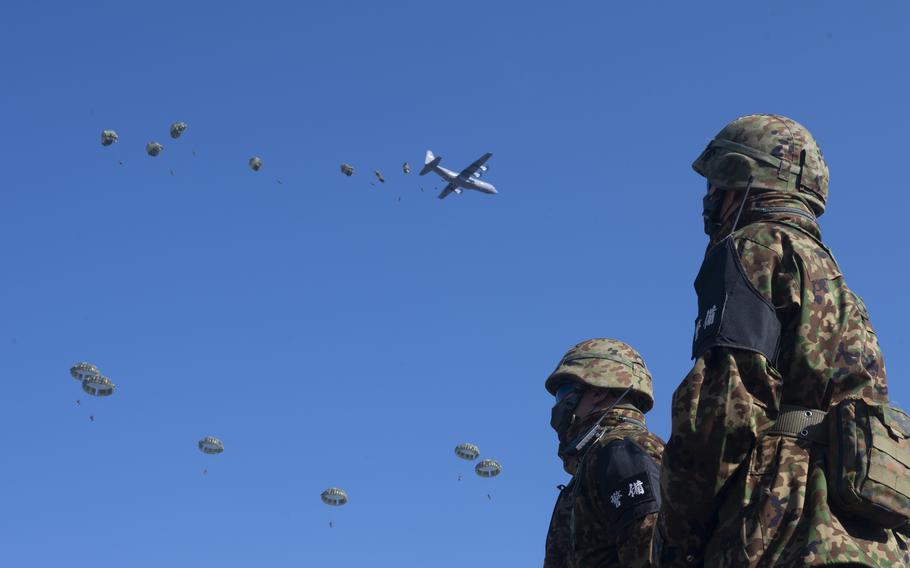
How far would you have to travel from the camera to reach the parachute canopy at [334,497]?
63534 mm

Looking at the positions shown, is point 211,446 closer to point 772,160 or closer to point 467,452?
point 467,452

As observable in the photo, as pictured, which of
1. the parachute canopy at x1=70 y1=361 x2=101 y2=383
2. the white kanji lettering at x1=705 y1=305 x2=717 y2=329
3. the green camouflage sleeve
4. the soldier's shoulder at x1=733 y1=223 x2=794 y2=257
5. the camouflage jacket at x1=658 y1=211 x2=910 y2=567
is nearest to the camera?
the camouflage jacket at x1=658 y1=211 x2=910 y2=567

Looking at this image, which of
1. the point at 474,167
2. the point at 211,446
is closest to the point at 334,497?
the point at 211,446

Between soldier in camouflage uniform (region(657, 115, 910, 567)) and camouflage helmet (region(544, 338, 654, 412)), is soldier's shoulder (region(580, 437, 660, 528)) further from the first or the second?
soldier in camouflage uniform (region(657, 115, 910, 567))

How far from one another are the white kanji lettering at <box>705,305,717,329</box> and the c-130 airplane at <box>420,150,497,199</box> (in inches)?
3693

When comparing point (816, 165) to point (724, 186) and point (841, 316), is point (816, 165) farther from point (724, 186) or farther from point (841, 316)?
point (841, 316)

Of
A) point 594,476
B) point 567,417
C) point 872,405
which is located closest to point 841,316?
point 872,405

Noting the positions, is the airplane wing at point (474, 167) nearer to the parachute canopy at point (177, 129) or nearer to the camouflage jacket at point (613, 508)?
the parachute canopy at point (177, 129)

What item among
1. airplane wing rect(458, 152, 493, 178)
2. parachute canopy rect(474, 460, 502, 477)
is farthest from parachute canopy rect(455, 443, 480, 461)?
airplane wing rect(458, 152, 493, 178)

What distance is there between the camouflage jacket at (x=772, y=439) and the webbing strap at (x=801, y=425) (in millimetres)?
36

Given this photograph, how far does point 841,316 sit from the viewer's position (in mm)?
6719

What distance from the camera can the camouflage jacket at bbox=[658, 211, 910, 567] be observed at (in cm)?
617

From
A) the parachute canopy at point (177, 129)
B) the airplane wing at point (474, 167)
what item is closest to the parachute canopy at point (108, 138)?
the parachute canopy at point (177, 129)

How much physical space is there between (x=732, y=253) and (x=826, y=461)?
3.82ft
